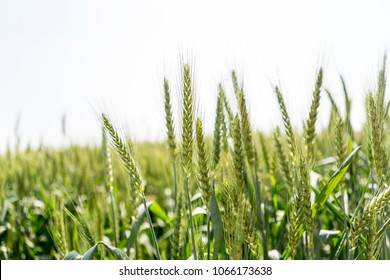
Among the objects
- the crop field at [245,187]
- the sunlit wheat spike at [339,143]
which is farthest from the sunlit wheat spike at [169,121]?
the sunlit wheat spike at [339,143]

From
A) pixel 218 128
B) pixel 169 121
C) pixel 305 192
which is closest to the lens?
pixel 305 192

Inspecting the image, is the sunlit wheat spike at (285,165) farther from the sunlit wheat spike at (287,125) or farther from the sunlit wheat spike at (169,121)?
the sunlit wheat spike at (169,121)

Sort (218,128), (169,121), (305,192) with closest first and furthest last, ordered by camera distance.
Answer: (305,192)
(169,121)
(218,128)

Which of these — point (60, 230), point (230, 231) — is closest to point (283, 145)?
point (230, 231)

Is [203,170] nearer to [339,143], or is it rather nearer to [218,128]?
[218,128]

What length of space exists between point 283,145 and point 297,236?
0.45 metres

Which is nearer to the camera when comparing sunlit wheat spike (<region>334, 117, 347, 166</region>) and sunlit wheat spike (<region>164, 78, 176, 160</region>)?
sunlit wheat spike (<region>164, 78, 176, 160</region>)

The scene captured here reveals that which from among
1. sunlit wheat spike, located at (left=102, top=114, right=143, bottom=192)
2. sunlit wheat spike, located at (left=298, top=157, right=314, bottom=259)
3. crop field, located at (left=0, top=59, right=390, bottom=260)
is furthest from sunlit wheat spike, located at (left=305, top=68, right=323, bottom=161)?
sunlit wheat spike, located at (left=102, top=114, right=143, bottom=192)

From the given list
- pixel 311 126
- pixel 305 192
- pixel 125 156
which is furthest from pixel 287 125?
pixel 125 156

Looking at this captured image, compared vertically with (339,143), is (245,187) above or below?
below

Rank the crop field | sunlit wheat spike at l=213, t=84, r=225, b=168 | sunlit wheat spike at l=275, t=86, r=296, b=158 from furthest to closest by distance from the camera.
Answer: sunlit wheat spike at l=213, t=84, r=225, b=168, sunlit wheat spike at l=275, t=86, r=296, b=158, the crop field

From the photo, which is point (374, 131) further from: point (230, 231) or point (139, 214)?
point (139, 214)

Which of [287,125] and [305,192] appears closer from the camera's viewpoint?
[305,192]

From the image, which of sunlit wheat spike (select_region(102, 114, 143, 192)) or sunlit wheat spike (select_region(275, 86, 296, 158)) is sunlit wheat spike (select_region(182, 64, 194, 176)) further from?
sunlit wheat spike (select_region(275, 86, 296, 158))
